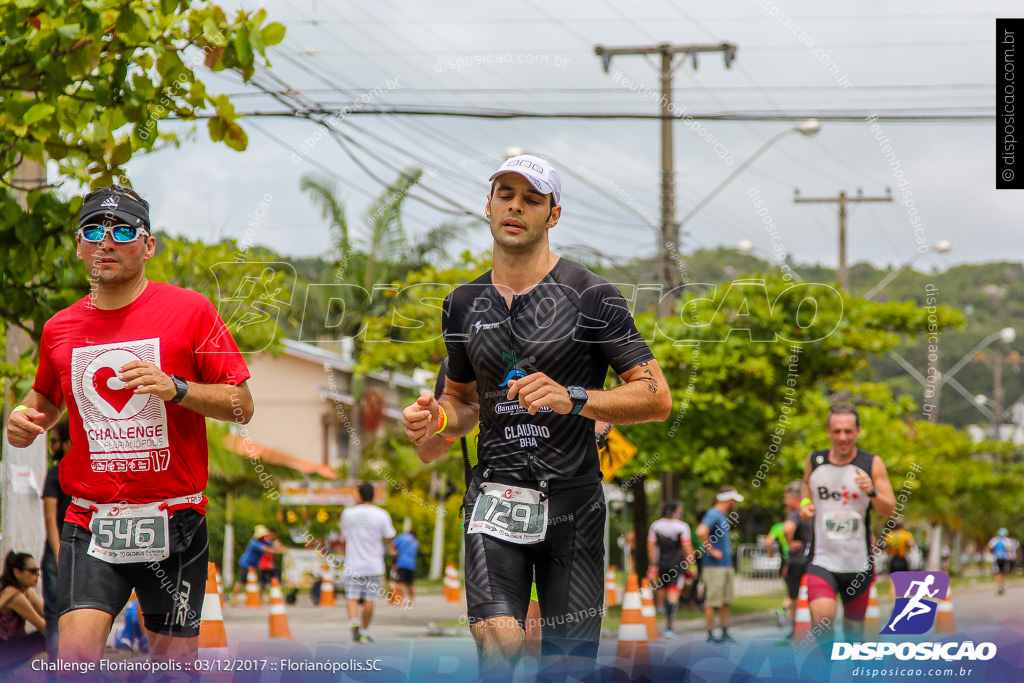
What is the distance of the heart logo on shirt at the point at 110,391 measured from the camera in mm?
3979

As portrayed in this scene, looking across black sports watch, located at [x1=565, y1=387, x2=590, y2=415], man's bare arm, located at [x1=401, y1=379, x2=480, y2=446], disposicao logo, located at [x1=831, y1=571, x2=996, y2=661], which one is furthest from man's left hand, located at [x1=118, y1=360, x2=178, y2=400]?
disposicao logo, located at [x1=831, y1=571, x2=996, y2=661]

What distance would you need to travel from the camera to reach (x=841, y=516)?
735 centimetres

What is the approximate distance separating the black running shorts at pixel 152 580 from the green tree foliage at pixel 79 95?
2018 mm

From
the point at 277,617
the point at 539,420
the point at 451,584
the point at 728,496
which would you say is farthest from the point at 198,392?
the point at 451,584

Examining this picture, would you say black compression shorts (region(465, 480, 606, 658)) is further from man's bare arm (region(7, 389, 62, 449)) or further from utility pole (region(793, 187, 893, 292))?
utility pole (region(793, 187, 893, 292))

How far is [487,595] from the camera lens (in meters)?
3.67

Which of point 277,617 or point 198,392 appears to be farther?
point 277,617

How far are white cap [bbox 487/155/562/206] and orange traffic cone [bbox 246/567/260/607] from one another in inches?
634

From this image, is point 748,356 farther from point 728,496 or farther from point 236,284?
point 236,284

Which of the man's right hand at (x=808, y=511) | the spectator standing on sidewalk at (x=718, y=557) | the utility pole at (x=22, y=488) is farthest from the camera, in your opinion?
the spectator standing on sidewalk at (x=718, y=557)

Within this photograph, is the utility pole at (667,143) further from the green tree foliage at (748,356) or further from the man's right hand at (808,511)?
the man's right hand at (808,511)

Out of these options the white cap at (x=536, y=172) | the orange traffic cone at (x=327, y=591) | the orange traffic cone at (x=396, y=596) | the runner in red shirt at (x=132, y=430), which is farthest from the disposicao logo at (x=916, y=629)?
the orange traffic cone at (x=396, y=596)

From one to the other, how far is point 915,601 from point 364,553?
845 centimetres

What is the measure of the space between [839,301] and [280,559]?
11918 mm
